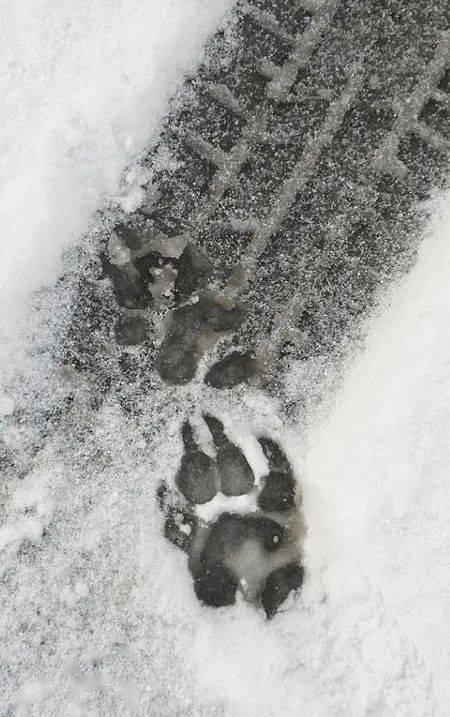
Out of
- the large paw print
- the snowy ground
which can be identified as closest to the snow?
the snowy ground

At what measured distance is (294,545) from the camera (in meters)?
1.24

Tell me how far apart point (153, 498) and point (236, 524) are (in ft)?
0.63

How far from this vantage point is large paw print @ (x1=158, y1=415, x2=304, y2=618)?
4.06 feet

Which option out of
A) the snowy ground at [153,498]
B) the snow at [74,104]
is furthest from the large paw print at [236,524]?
the snow at [74,104]

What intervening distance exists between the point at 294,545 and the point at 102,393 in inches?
21.1

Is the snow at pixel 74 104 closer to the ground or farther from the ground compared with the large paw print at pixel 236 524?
farther from the ground

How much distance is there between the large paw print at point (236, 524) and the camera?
124cm

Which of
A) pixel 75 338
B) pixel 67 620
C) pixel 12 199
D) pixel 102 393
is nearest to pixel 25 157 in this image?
pixel 12 199

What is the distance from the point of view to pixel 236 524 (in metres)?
1.25

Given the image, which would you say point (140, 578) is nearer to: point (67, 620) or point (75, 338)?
point (67, 620)

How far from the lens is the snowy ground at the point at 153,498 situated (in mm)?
1196

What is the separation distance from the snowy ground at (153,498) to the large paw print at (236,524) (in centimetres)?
3

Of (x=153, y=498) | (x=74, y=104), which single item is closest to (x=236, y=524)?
(x=153, y=498)

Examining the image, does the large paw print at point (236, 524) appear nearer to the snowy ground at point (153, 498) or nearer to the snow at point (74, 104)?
the snowy ground at point (153, 498)
